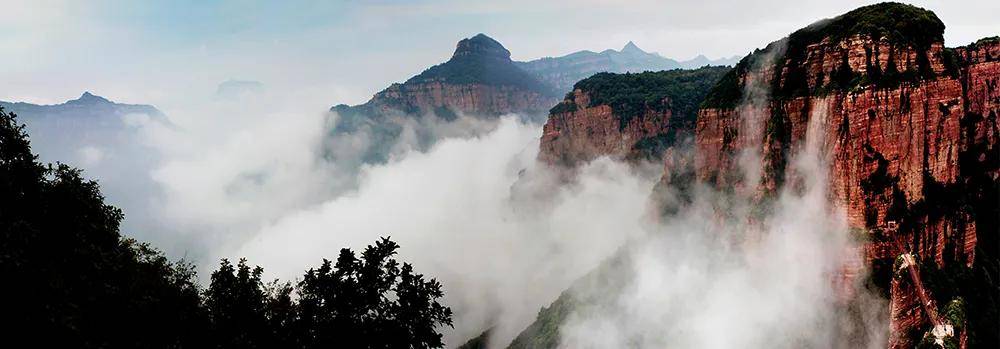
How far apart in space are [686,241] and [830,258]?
3060 cm

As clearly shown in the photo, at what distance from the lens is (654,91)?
472ft

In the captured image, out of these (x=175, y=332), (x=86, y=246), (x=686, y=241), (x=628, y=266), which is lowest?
(x=628, y=266)

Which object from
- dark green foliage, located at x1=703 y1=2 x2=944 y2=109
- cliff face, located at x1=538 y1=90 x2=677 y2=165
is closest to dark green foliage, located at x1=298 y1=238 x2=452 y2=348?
dark green foliage, located at x1=703 y1=2 x2=944 y2=109

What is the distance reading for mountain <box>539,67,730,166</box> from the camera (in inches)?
5187

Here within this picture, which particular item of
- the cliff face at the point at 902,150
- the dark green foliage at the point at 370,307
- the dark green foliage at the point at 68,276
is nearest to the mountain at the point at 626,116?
the cliff face at the point at 902,150

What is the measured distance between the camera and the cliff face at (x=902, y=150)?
43.7 meters

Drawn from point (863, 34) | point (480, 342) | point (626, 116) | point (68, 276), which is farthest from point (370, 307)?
point (626, 116)

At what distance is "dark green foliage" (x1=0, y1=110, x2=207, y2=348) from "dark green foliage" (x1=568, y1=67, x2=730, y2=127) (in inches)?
4612

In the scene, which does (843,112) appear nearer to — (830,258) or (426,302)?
(830,258)

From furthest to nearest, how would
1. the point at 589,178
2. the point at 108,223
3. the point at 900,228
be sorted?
the point at 589,178 → the point at 900,228 → the point at 108,223

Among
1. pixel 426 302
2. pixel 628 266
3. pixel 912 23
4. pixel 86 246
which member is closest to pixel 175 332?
pixel 86 246

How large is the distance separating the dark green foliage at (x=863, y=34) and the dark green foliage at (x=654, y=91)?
215 ft

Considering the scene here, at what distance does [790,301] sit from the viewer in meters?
51.0

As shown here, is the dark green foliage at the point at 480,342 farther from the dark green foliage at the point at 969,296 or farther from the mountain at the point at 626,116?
the dark green foliage at the point at 969,296
